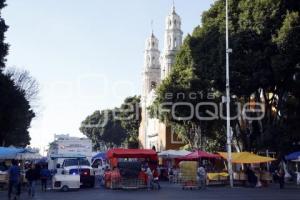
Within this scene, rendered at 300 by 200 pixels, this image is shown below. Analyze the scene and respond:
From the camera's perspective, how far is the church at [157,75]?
91625mm

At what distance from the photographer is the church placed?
91625 millimetres

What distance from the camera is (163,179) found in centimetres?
5466

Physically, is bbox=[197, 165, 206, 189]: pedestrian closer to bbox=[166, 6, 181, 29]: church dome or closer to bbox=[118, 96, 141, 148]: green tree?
bbox=[166, 6, 181, 29]: church dome

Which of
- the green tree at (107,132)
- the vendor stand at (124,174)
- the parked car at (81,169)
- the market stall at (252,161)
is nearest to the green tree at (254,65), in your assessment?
the market stall at (252,161)

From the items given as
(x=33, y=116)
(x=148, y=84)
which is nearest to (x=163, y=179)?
(x=33, y=116)

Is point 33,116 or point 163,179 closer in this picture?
point 163,179

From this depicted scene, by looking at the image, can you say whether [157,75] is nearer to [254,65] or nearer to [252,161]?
[254,65]

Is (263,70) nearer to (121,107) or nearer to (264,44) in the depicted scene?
(264,44)

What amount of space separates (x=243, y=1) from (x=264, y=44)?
4.78 meters

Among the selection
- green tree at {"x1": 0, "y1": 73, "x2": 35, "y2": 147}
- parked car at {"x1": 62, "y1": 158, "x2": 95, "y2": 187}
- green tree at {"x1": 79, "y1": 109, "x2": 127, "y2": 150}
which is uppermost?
green tree at {"x1": 79, "y1": 109, "x2": 127, "y2": 150}

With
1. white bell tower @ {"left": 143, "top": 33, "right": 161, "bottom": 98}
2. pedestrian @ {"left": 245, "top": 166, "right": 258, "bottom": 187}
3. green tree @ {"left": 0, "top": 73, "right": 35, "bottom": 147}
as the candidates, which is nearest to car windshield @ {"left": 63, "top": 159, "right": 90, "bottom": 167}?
green tree @ {"left": 0, "top": 73, "right": 35, "bottom": 147}

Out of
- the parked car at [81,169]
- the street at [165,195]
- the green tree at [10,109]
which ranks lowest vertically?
the street at [165,195]

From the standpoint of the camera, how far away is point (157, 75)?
112125 mm

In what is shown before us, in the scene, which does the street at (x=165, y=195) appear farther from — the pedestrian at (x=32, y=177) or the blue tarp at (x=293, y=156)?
the blue tarp at (x=293, y=156)
